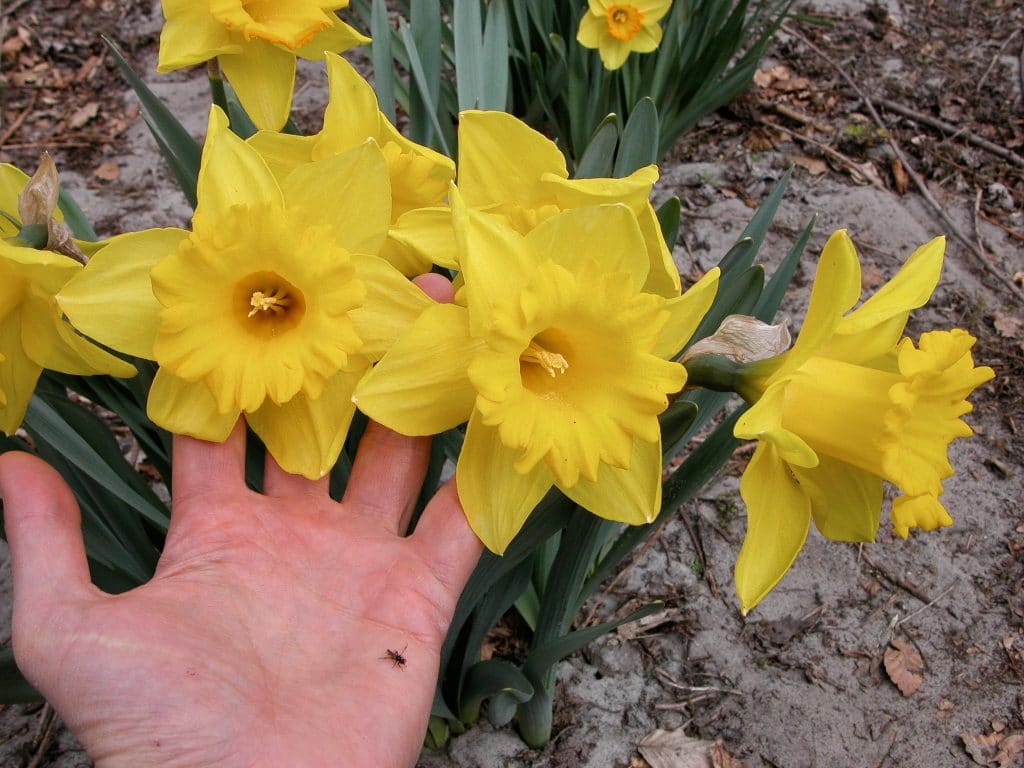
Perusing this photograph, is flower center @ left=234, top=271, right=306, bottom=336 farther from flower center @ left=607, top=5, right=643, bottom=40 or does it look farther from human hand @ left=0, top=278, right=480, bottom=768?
flower center @ left=607, top=5, right=643, bottom=40

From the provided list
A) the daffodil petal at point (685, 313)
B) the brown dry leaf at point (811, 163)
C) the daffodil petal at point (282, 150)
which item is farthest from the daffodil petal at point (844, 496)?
the brown dry leaf at point (811, 163)

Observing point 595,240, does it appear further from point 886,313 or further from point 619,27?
point 619,27

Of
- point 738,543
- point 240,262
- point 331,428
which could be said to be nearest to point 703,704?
point 738,543

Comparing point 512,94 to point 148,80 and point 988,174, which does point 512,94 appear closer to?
point 148,80

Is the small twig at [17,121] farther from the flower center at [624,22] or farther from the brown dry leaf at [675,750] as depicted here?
the brown dry leaf at [675,750]

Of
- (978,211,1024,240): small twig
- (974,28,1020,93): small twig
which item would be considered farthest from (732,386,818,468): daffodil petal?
(974,28,1020,93): small twig

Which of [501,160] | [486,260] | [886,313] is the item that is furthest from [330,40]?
[886,313]

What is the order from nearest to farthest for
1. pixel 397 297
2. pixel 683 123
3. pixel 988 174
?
pixel 397 297, pixel 683 123, pixel 988 174
